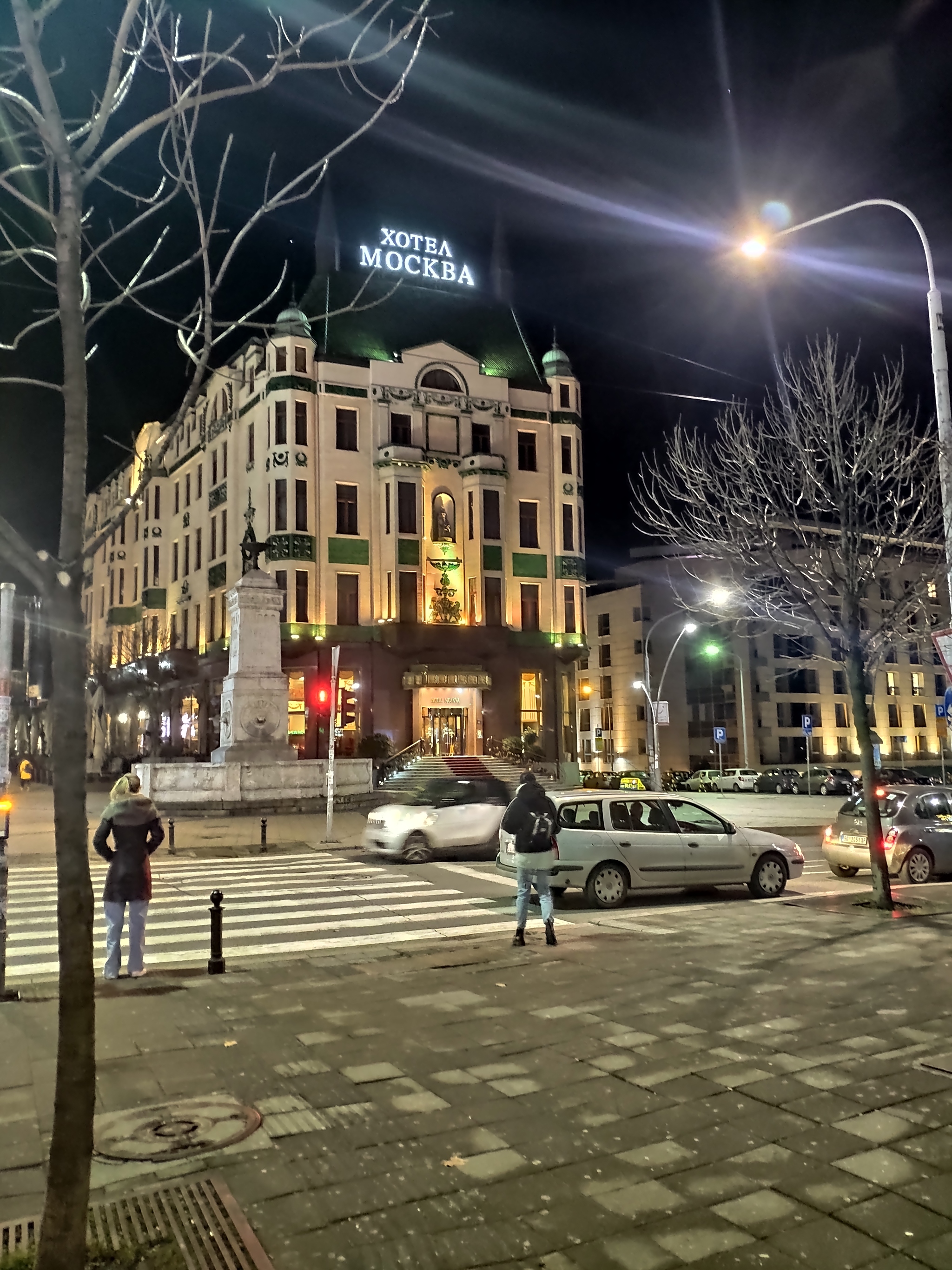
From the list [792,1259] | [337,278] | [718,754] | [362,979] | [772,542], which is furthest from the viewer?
[718,754]

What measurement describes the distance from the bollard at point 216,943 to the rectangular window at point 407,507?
39303mm

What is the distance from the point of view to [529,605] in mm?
50938

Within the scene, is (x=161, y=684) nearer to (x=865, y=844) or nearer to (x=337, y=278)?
(x=337, y=278)

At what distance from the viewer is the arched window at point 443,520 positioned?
49156mm

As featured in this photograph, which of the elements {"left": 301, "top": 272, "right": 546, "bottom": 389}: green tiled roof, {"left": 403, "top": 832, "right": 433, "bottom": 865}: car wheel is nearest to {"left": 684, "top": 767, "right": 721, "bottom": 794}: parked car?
{"left": 301, "top": 272, "right": 546, "bottom": 389}: green tiled roof

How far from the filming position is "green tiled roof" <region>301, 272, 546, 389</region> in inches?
1932

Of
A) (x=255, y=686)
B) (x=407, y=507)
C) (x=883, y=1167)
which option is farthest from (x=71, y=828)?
(x=407, y=507)

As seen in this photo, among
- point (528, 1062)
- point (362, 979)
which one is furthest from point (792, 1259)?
point (362, 979)

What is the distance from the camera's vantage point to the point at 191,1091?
19.8ft

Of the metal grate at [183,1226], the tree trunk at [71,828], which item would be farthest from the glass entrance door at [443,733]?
the tree trunk at [71,828]

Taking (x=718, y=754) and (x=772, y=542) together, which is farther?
(x=718, y=754)

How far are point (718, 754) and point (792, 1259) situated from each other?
65.6 metres

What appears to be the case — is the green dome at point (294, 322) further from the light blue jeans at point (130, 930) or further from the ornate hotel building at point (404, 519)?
the light blue jeans at point (130, 930)

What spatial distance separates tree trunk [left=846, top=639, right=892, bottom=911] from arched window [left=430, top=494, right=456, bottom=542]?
36.4 meters
